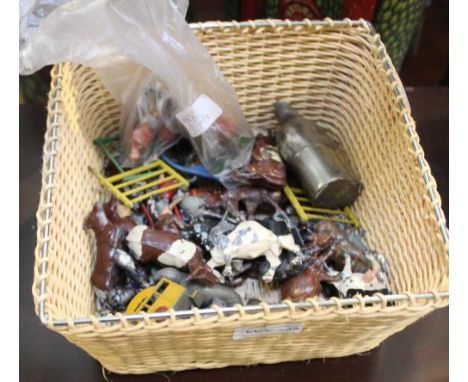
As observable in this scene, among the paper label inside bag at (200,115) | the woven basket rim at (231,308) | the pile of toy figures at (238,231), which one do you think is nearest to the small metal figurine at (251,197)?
the pile of toy figures at (238,231)

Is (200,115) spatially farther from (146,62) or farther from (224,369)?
(224,369)

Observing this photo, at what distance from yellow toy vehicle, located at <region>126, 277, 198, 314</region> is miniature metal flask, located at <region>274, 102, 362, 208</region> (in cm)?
28

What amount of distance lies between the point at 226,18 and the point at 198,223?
64 cm

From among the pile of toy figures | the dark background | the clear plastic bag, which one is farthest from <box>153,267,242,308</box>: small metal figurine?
the clear plastic bag

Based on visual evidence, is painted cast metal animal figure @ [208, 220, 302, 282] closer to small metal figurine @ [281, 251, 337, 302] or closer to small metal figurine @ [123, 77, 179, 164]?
small metal figurine @ [281, 251, 337, 302]

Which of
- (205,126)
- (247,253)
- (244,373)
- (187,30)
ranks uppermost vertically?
(187,30)

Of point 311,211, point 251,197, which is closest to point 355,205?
point 311,211

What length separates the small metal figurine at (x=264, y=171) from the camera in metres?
0.89

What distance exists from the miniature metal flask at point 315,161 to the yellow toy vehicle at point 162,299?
10.9 inches

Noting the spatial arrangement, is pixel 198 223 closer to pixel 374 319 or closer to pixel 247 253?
pixel 247 253

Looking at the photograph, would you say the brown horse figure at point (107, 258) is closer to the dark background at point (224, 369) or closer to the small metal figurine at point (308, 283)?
the dark background at point (224, 369)

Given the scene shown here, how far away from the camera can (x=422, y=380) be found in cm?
78

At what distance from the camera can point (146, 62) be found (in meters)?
0.80

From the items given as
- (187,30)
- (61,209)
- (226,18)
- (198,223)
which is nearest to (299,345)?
(198,223)
